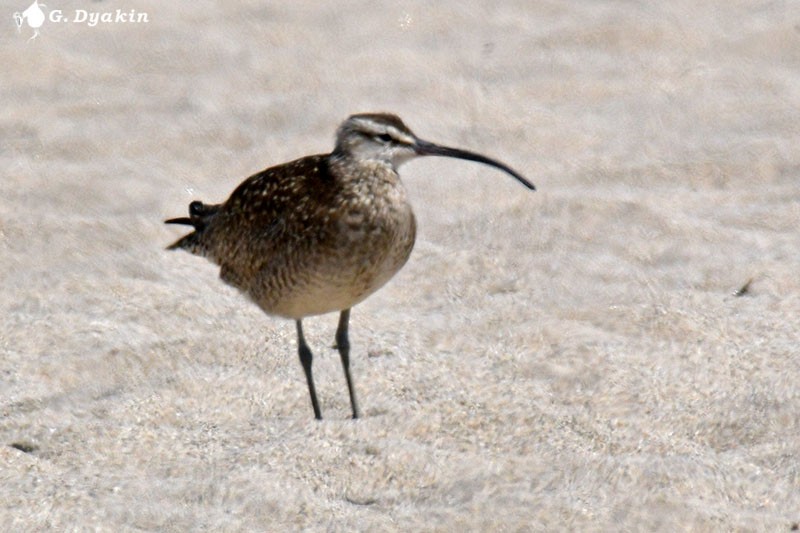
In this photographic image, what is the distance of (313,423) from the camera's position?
503 centimetres

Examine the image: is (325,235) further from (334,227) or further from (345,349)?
(345,349)

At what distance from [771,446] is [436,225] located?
7.85 feet

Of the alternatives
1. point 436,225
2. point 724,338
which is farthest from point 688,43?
point 724,338

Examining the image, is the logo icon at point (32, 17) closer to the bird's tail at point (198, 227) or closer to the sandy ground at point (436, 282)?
the sandy ground at point (436, 282)

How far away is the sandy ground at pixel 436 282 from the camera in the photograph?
4.64m

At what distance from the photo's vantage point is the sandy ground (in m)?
4.64

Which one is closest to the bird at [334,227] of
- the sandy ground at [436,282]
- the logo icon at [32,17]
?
the sandy ground at [436,282]

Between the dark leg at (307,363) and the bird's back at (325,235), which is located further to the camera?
the dark leg at (307,363)

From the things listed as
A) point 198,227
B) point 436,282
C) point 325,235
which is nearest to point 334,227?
point 325,235

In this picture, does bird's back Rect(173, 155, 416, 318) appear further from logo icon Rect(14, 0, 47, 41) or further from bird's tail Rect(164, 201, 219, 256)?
logo icon Rect(14, 0, 47, 41)

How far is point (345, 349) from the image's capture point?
533cm

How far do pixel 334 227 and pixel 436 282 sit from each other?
4.71 feet

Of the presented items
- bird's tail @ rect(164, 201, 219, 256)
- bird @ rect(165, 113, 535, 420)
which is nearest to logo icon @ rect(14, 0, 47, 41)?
bird's tail @ rect(164, 201, 219, 256)

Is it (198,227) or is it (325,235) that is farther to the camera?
→ (198,227)
